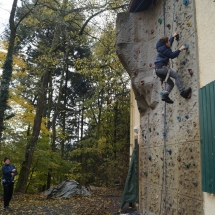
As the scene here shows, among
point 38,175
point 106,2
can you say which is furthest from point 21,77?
point 38,175

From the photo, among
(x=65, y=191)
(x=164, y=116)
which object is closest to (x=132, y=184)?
(x=164, y=116)

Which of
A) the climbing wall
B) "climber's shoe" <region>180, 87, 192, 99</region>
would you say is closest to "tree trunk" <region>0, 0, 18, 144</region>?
the climbing wall

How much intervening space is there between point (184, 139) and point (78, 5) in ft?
32.9

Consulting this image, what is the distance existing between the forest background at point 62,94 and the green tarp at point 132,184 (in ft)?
19.9

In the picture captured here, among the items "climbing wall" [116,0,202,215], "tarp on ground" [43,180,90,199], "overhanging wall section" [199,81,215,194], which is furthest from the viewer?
"tarp on ground" [43,180,90,199]

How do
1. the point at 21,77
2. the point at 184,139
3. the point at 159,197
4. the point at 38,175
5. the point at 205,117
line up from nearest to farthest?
1. the point at 205,117
2. the point at 184,139
3. the point at 159,197
4. the point at 21,77
5. the point at 38,175

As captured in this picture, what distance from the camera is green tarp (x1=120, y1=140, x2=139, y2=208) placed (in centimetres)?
811

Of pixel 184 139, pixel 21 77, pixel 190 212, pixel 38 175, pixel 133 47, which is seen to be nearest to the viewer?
pixel 190 212

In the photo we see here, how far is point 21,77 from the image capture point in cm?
1220

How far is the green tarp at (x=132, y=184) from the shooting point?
811cm

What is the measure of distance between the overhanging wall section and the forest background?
9.12m

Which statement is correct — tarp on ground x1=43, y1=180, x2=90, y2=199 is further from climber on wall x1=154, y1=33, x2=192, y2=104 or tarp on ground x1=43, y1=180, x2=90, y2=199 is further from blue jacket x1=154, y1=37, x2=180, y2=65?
blue jacket x1=154, y1=37, x2=180, y2=65

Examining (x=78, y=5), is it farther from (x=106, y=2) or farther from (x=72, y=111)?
(x=72, y=111)

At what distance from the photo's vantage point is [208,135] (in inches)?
156
